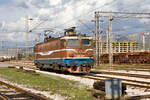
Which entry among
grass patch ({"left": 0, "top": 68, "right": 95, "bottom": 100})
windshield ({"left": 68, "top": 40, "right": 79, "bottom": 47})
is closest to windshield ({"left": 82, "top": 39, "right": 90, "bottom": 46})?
windshield ({"left": 68, "top": 40, "right": 79, "bottom": 47})

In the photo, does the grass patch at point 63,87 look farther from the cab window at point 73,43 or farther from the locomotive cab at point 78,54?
the cab window at point 73,43

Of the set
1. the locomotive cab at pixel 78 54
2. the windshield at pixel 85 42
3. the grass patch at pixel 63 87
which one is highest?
the windshield at pixel 85 42

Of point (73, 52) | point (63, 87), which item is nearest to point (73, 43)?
point (73, 52)

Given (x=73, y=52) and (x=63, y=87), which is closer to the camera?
(x=63, y=87)

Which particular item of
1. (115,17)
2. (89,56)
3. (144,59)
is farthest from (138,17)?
(89,56)

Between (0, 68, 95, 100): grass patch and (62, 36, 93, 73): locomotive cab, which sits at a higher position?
(62, 36, 93, 73): locomotive cab

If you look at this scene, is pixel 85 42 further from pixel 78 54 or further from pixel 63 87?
pixel 63 87

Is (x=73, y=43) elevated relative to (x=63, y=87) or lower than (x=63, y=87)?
elevated

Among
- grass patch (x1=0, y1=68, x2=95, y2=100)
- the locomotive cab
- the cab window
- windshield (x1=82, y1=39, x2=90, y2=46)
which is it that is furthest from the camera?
windshield (x1=82, y1=39, x2=90, y2=46)

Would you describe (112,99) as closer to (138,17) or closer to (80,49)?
(80,49)

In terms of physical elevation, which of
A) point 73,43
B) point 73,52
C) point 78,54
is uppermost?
point 73,43

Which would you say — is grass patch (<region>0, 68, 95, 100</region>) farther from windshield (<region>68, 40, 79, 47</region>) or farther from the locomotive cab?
windshield (<region>68, 40, 79, 47</region>)

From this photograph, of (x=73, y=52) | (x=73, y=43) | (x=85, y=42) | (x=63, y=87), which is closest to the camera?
(x=63, y=87)

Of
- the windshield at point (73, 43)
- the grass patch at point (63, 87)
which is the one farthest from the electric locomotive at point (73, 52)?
the grass patch at point (63, 87)
